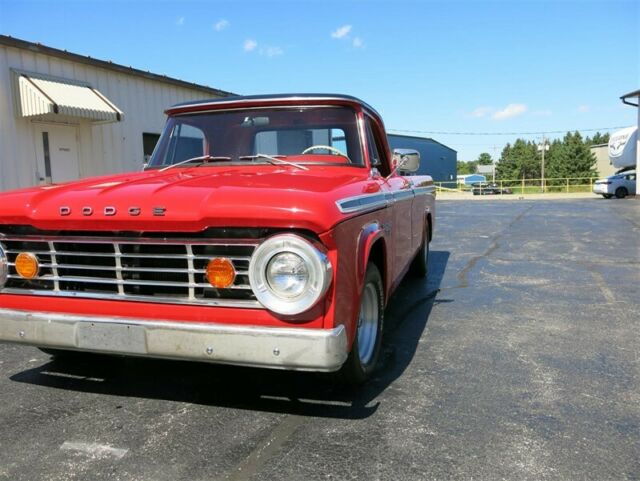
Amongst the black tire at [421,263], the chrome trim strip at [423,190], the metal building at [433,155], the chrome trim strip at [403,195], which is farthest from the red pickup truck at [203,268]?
the metal building at [433,155]

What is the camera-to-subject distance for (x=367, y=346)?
321cm

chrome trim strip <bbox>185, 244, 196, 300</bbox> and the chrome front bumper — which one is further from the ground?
chrome trim strip <bbox>185, 244, 196, 300</bbox>

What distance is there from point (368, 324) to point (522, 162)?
96.1 metres

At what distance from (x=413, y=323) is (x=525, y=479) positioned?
228cm

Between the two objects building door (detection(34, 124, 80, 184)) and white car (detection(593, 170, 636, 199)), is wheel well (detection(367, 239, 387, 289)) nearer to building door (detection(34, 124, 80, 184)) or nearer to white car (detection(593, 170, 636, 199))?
building door (detection(34, 124, 80, 184))

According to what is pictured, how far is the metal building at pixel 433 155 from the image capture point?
56338mm

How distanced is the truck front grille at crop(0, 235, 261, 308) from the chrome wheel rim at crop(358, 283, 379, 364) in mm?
855

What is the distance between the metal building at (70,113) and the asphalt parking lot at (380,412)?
609 cm

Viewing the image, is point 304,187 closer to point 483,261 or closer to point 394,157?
point 394,157

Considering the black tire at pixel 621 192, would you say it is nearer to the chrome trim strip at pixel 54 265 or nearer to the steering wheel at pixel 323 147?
the steering wheel at pixel 323 147

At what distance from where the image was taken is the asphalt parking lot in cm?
232

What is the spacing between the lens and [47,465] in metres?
2.35

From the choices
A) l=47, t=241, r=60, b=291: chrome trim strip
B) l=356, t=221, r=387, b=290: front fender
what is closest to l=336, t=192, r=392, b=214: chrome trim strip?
l=356, t=221, r=387, b=290: front fender

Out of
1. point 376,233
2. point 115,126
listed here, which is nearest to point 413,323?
point 376,233
